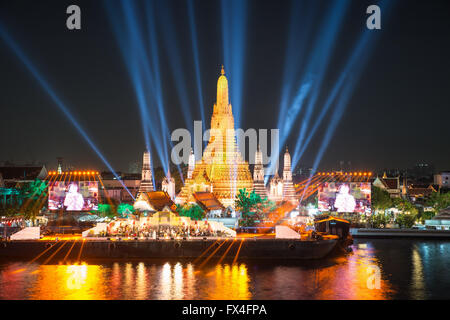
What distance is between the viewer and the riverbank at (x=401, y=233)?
73100 millimetres

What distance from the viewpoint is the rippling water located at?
41.8 m

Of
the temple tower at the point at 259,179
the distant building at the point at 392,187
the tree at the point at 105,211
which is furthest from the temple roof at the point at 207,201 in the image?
the distant building at the point at 392,187

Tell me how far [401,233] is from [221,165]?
28857 mm

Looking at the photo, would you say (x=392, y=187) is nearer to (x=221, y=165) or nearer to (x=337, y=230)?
(x=221, y=165)

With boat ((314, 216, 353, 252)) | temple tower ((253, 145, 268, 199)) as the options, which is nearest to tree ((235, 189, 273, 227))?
boat ((314, 216, 353, 252))

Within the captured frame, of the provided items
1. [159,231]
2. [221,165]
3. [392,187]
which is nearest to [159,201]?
[159,231]

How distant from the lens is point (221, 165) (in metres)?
91.4

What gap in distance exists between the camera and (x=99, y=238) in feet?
197

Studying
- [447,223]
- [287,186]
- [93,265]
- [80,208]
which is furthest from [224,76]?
[93,265]

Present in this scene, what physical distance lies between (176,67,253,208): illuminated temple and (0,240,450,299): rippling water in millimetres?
31245

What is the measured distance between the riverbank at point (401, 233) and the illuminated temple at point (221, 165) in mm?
19951

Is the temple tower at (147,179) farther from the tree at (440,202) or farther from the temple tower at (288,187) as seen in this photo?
the tree at (440,202)

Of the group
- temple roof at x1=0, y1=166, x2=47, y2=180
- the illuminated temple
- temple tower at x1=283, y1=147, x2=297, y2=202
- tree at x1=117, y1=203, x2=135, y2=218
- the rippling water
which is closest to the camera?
the rippling water

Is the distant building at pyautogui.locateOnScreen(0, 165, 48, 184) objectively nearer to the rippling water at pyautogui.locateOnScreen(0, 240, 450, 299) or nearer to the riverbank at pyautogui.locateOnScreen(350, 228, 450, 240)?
the rippling water at pyautogui.locateOnScreen(0, 240, 450, 299)
